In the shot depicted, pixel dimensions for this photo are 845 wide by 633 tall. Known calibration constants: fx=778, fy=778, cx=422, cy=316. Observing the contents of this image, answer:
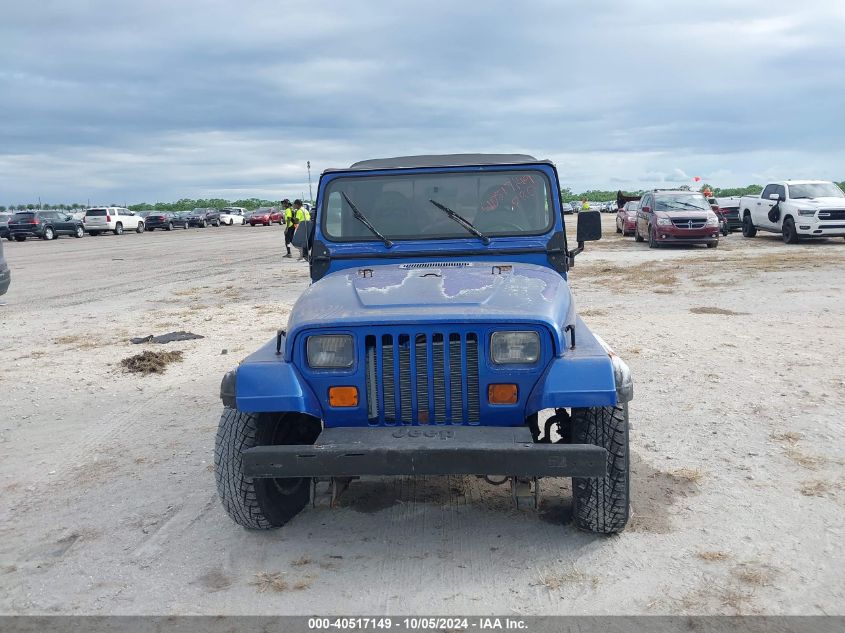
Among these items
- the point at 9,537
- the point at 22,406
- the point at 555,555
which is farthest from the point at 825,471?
the point at 22,406

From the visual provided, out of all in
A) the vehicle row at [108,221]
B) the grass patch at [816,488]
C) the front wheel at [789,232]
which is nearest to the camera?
the grass patch at [816,488]

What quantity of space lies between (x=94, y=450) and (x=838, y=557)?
4584 millimetres

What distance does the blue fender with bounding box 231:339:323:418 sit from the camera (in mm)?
3508

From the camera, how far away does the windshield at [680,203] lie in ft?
72.8

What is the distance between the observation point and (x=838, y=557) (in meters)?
3.57

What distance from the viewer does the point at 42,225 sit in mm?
37500

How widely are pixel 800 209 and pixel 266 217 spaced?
41.0m

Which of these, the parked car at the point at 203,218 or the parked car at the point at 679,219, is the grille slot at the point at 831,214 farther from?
the parked car at the point at 203,218

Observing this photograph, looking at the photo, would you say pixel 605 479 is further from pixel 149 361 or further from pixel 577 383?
pixel 149 361

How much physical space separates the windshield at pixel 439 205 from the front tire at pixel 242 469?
150 cm

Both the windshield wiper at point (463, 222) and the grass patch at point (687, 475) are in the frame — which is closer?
the grass patch at point (687, 475)

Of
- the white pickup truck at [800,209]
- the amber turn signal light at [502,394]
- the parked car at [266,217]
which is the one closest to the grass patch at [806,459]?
the amber turn signal light at [502,394]

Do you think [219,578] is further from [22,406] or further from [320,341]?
[22,406]

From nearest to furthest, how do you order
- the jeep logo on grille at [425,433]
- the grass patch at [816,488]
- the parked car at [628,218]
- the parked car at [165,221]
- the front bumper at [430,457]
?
the front bumper at [430,457]
the jeep logo on grille at [425,433]
the grass patch at [816,488]
the parked car at [628,218]
the parked car at [165,221]
